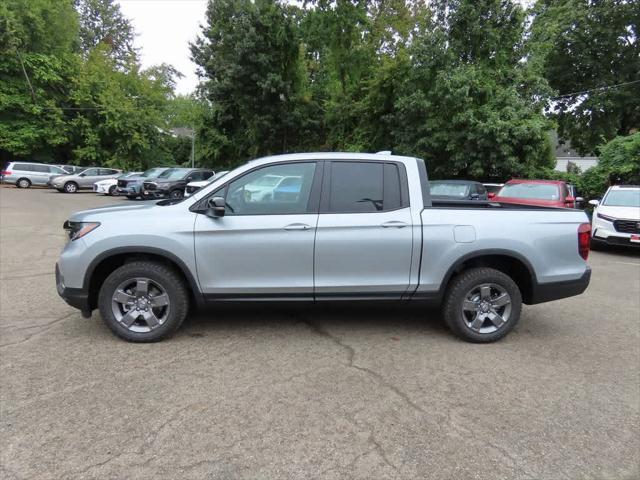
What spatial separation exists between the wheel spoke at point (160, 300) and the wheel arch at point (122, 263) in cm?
25

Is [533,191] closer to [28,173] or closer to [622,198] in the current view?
[622,198]

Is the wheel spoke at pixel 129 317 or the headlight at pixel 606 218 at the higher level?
the headlight at pixel 606 218

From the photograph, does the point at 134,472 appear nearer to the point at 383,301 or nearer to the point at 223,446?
the point at 223,446

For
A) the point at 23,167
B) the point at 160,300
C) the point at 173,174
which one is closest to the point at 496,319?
the point at 160,300

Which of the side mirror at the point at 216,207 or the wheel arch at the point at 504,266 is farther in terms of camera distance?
the wheel arch at the point at 504,266

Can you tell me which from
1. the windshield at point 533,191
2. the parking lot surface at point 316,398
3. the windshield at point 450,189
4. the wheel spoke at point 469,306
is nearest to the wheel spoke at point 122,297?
the parking lot surface at point 316,398

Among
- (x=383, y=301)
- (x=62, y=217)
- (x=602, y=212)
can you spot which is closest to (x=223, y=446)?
(x=383, y=301)

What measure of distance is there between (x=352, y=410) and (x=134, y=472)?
4.70ft

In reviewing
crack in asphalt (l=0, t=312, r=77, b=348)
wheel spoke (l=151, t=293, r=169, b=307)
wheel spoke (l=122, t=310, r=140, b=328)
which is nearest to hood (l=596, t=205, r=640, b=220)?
wheel spoke (l=151, t=293, r=169, b=307)

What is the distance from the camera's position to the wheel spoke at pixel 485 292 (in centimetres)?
442

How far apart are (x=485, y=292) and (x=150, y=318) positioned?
324 centimetres

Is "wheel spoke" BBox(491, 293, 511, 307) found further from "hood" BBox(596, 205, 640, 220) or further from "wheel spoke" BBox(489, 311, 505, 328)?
"hood" BBox(596, 205, 640, 220)

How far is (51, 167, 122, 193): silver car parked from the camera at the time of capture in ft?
82.8

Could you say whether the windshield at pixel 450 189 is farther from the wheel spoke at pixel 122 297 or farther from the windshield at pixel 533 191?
the wheel spoke at pixel 122 297
